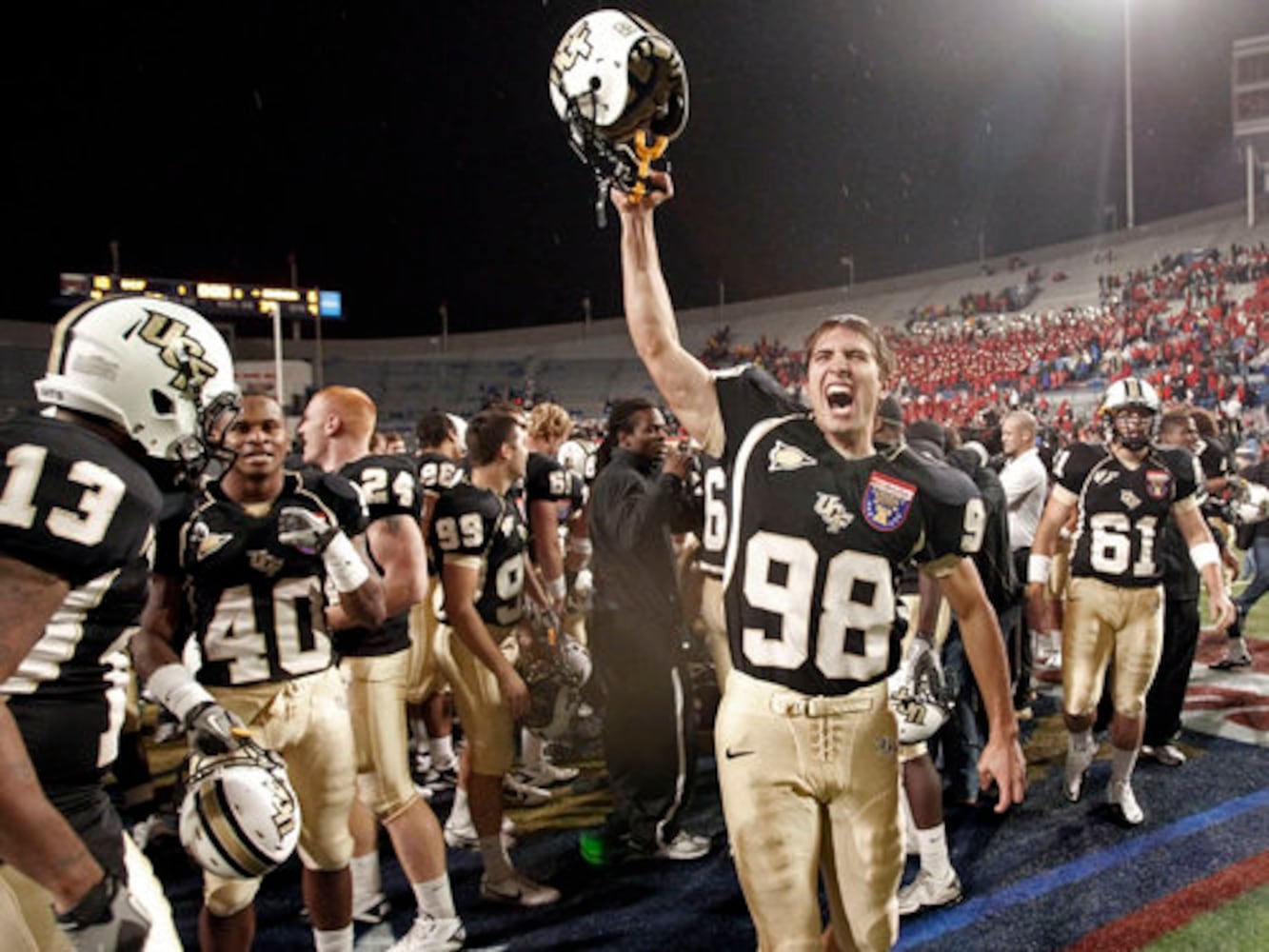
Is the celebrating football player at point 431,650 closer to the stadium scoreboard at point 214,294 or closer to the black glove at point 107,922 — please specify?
the black glove at point 107,922

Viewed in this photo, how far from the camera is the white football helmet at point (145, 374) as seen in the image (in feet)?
6.00

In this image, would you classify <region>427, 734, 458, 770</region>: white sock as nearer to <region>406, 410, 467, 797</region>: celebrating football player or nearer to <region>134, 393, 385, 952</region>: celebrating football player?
<region>406, 410, 467, 797</region>: celebrating football player

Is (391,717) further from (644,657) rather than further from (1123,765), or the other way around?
(1123,765)

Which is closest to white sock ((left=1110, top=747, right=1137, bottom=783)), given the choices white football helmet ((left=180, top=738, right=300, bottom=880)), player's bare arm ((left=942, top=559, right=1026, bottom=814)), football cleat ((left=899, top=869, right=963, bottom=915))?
football cleat ((left=899, top=869, right=963, bottom=915))

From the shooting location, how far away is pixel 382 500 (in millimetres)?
3445

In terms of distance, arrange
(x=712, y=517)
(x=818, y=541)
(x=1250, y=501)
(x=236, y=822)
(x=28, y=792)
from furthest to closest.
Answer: (x=1250, y=501) < (x=712, y=517) < (x=818, y=541) < (x=236, y=822) < (x=28, y=792)

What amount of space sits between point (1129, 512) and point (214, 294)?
26.2 m

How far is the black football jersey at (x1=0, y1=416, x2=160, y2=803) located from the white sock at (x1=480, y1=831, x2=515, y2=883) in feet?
7.56

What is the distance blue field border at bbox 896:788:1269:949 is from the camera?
3482 millimetres

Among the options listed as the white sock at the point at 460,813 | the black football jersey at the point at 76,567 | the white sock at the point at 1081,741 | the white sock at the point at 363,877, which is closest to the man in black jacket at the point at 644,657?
the white sock at the point at 460,813

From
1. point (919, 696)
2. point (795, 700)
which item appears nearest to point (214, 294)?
point (919, 696)

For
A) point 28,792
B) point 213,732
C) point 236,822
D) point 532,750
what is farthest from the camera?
point 532,750

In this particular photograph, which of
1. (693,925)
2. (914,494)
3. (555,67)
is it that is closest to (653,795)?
(693,925)

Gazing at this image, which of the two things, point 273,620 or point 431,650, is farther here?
point 431,650
